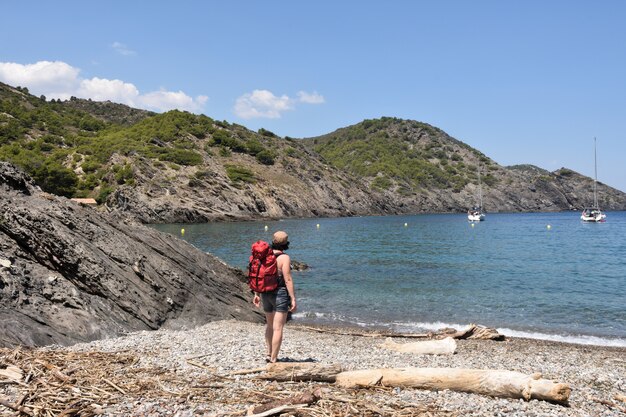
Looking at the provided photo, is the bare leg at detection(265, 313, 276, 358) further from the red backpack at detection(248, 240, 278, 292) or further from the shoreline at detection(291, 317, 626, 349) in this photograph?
the shoreline at detection(291, 317, 626, 349)

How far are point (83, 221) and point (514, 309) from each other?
1994 centimetres

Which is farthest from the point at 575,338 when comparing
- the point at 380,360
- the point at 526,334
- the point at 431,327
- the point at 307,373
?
the point at 307,373

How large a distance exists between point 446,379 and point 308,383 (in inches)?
94.4

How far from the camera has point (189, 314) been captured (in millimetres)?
15391

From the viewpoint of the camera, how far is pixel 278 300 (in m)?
9.00

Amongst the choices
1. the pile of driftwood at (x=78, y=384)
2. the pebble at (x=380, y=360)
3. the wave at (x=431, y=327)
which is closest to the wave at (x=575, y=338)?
the wave at (x=431, y=327)

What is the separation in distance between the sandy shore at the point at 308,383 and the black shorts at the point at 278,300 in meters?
1.23

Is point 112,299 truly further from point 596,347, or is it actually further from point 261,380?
point 596,347

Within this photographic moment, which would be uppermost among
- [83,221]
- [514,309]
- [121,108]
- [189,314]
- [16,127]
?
[121,108]

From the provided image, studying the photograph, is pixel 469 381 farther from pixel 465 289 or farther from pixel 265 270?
pixel 465 289

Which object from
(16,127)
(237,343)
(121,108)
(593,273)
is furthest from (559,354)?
(121,108)

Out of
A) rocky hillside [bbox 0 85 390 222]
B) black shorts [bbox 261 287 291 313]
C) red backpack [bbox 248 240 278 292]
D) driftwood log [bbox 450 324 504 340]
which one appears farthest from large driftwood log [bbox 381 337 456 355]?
rocky hillside [bbox 0 85 390 222]

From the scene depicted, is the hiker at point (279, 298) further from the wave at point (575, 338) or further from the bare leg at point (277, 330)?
the wave at point (575, 338)

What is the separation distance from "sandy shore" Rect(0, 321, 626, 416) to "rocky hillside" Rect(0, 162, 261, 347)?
2.90 ft
